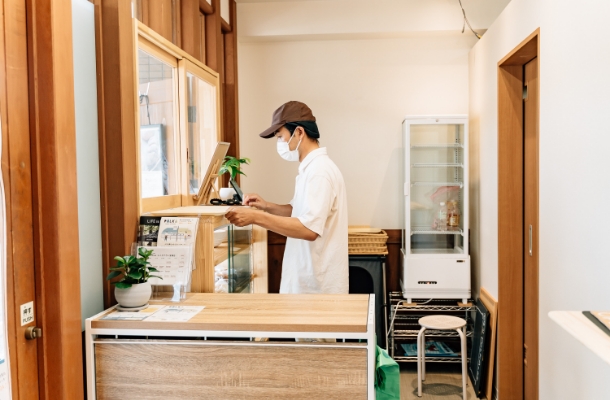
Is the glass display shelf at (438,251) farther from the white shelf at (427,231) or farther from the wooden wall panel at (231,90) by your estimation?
the wooden wall panel at (231,90)

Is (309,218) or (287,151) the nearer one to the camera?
(309,218)

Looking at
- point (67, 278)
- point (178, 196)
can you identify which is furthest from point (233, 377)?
point (178, 196)

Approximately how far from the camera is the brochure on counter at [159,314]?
1.93 meters

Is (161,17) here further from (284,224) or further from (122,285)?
(122,285)

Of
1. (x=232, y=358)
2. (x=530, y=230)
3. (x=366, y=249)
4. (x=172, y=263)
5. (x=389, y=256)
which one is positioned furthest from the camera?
(x=389, y=256)

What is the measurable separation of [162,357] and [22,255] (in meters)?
0.56

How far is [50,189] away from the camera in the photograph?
173cm

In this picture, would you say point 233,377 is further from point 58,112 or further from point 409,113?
point 409,113

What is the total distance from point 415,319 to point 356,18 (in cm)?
232

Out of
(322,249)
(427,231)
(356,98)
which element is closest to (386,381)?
(322,249)

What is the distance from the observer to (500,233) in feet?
11.1

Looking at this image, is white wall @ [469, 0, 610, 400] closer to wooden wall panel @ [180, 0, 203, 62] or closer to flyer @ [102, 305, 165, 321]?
flyer @ [102, 305, 165, 321]

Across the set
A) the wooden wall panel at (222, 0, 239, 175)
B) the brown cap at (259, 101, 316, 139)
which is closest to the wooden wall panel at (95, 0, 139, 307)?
the brown cap at (259, 101, 316, 139)

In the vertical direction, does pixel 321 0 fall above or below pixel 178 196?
above
